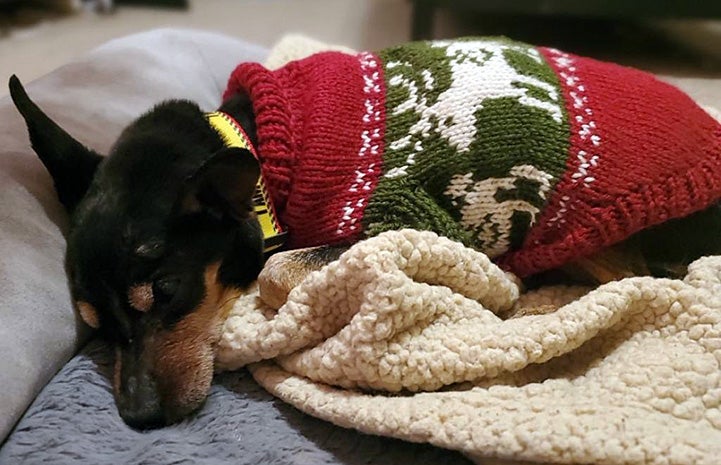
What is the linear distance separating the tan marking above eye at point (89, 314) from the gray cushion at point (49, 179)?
30 millimetres

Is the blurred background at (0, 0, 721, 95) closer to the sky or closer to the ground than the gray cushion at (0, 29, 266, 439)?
closer to the ground

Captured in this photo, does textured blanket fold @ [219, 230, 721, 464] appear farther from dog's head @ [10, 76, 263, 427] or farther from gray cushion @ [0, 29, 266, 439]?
gray cushion @ [0, 29, 266, 439]

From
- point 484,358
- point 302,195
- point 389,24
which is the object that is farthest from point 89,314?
point 389,24

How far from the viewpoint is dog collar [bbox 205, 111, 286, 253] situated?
1425mm

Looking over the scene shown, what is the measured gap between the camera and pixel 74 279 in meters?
1.27

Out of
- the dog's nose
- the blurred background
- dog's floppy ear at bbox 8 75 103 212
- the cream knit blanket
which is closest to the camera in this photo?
the cream knit blanket

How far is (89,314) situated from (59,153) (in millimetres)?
322

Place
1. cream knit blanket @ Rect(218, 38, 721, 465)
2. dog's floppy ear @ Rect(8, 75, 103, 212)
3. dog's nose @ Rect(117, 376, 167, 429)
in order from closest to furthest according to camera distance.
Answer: cream knit blanket @ Rect(218, 38, 721, 465), dog's nose @ Rect(117, 376, 167, 429), dog's floppy ear @ Rect(8, 75, 103, 212)

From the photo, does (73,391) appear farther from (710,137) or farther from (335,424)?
(710,137)

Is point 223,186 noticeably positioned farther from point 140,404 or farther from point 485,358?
point 485,358

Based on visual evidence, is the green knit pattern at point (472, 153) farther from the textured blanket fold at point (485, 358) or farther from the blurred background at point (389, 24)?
the blurred background at point (389, 24)

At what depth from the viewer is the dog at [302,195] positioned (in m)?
1.24

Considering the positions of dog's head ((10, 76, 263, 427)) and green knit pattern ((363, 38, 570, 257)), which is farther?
green knit pattern ((363, 38, 570, 257))

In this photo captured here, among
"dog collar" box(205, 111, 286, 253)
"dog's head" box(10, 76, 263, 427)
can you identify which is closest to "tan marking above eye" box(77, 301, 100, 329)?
"dog's head" box(10, 76, 263, 427)
